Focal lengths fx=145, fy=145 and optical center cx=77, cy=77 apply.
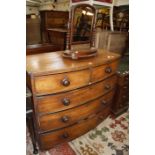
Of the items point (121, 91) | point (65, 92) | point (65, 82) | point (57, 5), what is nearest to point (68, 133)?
point (65, 92)

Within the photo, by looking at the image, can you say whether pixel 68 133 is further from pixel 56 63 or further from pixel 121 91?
pixel 121 91

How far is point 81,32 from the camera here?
1519 millimetres

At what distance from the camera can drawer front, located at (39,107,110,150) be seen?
137 centimetres

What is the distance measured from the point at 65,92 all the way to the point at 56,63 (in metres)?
0.26

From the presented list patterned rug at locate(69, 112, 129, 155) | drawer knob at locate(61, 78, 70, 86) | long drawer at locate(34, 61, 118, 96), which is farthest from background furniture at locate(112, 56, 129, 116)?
drawer knob at locate(61, 78, 70, 86)

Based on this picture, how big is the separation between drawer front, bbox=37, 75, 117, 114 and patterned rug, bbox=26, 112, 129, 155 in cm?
52

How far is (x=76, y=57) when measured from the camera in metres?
1.34

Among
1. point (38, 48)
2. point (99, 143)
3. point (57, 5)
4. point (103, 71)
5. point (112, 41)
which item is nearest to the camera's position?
point (103, 71)

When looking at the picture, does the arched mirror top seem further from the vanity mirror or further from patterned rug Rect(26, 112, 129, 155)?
patterned rug Rect(26, 112, 129, 155)
